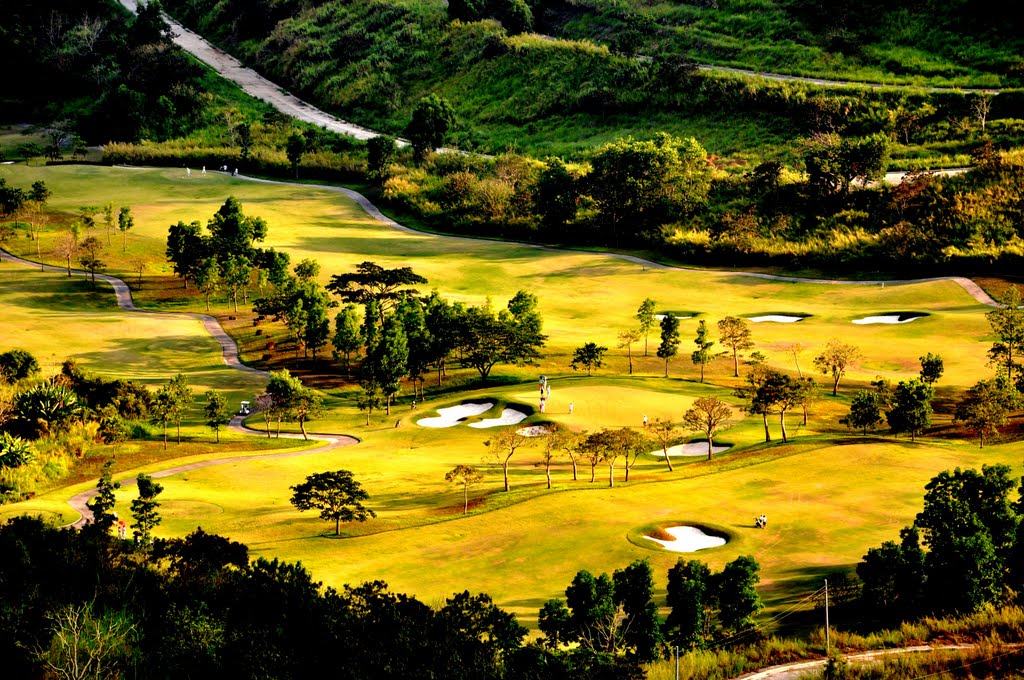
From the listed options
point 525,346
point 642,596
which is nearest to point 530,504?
point 642,596

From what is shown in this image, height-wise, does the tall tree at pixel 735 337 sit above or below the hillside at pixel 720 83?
below

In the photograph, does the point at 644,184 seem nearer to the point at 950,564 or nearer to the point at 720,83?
the point at 720,83

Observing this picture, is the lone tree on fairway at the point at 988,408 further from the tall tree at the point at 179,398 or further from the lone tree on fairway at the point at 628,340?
the tall tree at the point at 179,398

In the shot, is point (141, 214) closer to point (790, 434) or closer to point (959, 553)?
point (790, 434)

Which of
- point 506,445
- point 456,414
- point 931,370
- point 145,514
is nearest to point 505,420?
point 456,414

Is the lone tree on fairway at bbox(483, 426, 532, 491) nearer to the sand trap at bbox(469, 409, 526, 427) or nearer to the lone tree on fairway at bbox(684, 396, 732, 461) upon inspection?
the sand trap at bbox(469, 409, 526, 427)

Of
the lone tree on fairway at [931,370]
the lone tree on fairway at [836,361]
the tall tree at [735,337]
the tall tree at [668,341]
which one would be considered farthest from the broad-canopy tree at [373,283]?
the lone tree on fairway at [931,370]
